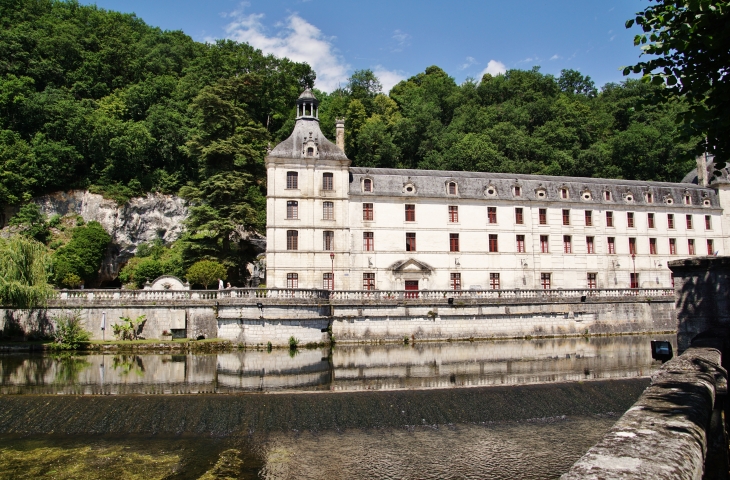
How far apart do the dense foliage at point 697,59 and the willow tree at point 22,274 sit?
2708 centimetres

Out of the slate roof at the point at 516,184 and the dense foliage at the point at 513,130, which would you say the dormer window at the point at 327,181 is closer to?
the slate roof at the point at 516,184

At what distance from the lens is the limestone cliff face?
4350 cm

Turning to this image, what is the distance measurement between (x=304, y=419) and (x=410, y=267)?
2332 centimetres

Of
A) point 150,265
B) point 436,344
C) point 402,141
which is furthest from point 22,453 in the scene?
point 402,141

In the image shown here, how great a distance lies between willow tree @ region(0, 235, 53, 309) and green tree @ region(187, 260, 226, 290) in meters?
8.52

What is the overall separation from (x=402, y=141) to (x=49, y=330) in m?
40.8

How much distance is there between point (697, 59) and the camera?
30.5 ft

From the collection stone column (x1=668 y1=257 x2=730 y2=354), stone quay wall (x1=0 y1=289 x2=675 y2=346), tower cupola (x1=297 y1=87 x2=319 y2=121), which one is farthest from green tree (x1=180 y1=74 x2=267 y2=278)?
stone column (x1=668 y1=257 x2=730 y2=354)

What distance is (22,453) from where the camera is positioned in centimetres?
1221

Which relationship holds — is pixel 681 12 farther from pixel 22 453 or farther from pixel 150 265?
pixel 150 265

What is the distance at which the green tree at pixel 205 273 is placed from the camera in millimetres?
34344

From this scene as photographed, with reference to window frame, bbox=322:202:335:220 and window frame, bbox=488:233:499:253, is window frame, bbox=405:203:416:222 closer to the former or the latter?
window frame, bbox=322:202:335:220

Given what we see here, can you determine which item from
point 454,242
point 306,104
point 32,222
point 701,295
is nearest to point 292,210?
point 306,104

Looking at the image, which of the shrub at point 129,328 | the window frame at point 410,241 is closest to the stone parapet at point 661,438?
the shrub at point 129,328
